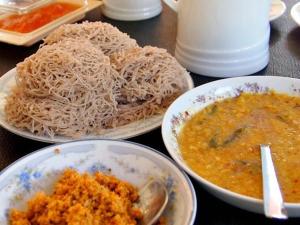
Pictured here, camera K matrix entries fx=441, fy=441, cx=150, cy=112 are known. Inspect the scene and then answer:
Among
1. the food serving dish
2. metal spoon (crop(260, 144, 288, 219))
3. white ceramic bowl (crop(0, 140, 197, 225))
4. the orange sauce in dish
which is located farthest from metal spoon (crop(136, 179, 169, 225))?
the orange sauce in dish

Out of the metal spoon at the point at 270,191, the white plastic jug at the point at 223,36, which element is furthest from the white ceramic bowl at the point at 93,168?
the white plastic jug at the point at 223,36

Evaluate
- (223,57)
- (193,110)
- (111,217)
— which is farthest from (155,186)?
(223,57)

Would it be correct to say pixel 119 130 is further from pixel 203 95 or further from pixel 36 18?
pixel 36 18

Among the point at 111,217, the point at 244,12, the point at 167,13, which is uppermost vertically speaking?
the point at 244,12

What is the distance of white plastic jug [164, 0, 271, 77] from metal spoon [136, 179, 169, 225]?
0.51 m

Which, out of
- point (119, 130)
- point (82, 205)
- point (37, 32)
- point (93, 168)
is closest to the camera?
point (82, 205)

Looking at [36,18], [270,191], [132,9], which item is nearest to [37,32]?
[36,18]

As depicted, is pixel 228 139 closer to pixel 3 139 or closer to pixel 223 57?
pixel 223 57

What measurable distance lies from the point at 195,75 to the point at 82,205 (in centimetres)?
62

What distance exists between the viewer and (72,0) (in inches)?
65.4

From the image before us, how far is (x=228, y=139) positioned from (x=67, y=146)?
30 centimetres

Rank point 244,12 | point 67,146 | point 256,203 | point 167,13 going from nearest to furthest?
point 256,203 < point 67,146 < point 244,12 < point 167,13

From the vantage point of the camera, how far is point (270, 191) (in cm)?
67

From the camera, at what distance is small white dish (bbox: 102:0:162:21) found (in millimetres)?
1556
